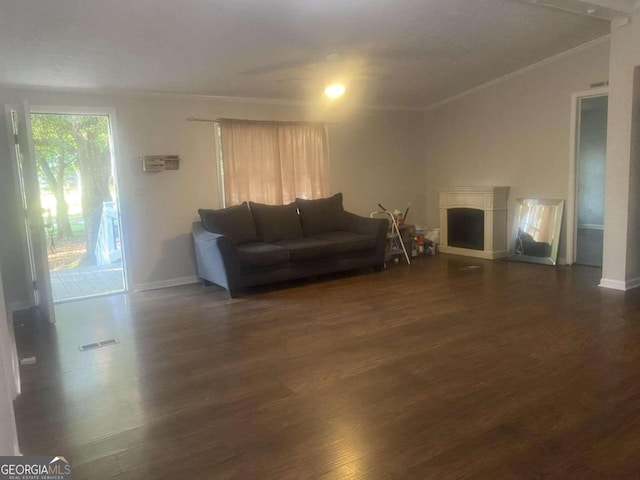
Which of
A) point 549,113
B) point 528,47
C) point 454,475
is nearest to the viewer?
point 454,475

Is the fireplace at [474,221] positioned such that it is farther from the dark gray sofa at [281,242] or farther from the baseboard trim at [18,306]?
the baseboard trim at [18,306]

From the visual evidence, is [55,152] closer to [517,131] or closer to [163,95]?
[163,95]

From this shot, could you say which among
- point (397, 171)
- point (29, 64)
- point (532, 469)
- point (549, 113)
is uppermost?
point (29, 64)

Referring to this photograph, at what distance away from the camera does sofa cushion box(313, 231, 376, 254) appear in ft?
17.5

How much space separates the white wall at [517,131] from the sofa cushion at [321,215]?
80.3 inches

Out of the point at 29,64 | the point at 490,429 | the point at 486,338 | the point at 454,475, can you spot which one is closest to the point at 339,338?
the point at 486,338

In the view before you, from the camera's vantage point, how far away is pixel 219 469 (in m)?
1.89

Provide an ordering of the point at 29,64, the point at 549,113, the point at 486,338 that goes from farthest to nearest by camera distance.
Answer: the point at 549,113 < the point at 29,64 < the point at 486,338

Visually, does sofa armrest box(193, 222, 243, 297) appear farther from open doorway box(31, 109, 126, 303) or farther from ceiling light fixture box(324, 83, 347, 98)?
ceiling light fixture box(324, 83, 347, 98)

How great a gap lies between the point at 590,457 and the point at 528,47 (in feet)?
14.9

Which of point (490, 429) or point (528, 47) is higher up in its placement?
point (528, 47)

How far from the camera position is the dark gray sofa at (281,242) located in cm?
475

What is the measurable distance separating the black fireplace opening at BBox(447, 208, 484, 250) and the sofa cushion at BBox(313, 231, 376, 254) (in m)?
1.76

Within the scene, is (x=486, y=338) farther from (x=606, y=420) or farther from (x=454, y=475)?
(x=454, y=475)
